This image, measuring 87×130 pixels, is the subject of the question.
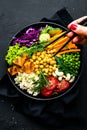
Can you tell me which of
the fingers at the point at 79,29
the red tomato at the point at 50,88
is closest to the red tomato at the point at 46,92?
the red tomato at the point at 50,88

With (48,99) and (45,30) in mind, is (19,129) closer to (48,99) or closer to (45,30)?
(48,99)

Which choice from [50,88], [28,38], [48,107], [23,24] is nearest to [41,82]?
[50,88]

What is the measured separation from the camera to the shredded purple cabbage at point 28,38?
86.7 inches

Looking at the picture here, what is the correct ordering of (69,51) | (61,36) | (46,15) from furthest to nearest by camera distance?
(46,15), (69,51), (61,36)

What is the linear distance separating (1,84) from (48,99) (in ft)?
1.00

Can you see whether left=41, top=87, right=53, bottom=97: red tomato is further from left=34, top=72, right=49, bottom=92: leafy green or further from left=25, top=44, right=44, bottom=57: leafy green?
left=25, top=44, right=44, bottom=57: leafy green

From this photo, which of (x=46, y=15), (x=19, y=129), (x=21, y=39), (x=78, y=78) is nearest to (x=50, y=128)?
(x=19, y=129)

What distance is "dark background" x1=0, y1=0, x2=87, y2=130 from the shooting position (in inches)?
88.5

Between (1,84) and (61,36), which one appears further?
(1,84)

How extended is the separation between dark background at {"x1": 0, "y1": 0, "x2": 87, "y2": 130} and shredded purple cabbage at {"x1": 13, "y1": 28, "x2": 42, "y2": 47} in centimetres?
15

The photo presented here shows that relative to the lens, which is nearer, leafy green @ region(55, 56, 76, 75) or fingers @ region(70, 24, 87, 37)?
fingers @ region(70, 24, 87, 37)

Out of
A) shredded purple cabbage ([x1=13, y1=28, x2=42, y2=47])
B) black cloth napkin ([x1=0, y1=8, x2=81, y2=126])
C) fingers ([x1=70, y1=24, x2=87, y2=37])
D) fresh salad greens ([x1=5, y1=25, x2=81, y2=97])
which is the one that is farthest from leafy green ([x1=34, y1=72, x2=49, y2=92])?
fingers ([x1=70, y1=24, x2=87, y2=37])

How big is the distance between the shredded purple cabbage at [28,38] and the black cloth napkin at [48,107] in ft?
0.74

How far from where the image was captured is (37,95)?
84.7 inches
